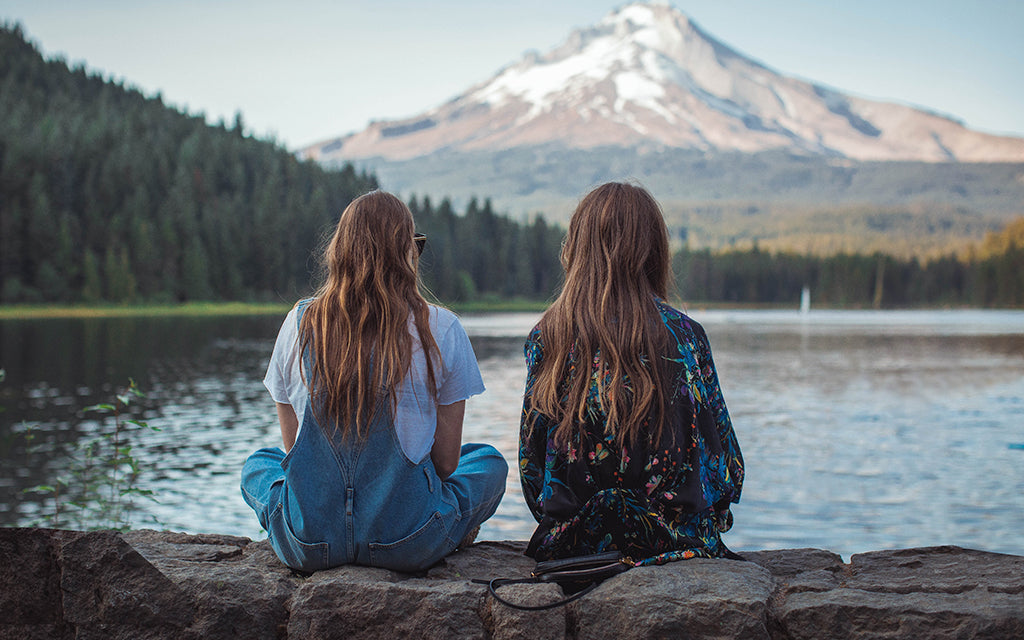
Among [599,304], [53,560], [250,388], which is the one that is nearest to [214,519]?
[53,560]

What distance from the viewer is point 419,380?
10.9 ft

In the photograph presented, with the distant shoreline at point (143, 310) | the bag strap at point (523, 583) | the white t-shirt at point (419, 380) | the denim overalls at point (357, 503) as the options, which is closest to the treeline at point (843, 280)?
the distant shoreline at point (143, 310)

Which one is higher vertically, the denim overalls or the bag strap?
the denim overalls

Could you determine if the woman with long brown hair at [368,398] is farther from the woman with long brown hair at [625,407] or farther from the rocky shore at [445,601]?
the woman with long brown hair at [625,407]

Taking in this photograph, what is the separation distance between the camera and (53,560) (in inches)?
126

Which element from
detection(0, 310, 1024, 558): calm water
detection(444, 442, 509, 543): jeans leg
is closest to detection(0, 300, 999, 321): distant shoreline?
detection(0, 310, 1024, 558): calm water

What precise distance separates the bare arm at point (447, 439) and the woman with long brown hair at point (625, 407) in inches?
9.5

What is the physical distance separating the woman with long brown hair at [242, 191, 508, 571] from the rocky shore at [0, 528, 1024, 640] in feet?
0.51

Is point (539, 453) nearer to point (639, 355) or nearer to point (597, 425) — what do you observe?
point (597, 425)

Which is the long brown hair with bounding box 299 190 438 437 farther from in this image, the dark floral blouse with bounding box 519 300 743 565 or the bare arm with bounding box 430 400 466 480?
the dark floral blouse with bounding box 519 300 743 565

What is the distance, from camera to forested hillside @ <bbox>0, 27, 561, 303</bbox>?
257 ft

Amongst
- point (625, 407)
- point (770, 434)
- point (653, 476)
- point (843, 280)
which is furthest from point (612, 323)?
point (843, 280)

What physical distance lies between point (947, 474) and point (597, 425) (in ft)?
48.6

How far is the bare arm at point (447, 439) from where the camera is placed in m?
3.42
